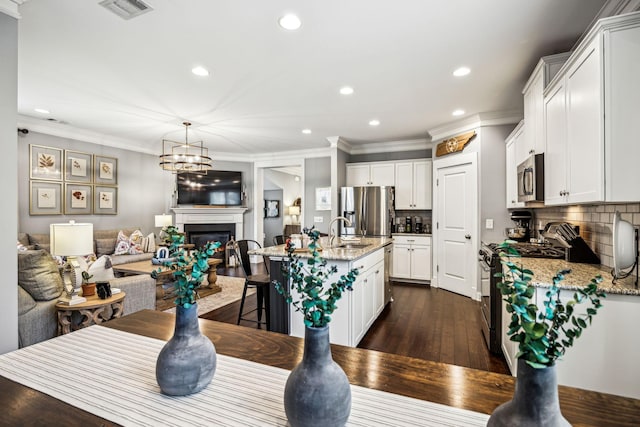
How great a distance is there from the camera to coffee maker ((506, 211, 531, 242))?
12.0ft

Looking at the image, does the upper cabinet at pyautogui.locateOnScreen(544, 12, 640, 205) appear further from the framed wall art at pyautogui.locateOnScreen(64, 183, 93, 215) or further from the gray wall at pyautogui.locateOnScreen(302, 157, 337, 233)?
the framed wall art at pyautogui.locateOnScreen(64, 183, 93, 215)

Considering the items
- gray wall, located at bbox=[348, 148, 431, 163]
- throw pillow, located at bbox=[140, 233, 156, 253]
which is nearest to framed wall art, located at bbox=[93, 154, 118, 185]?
throw pillow, located at bbox=[140, 233, 156, 253]

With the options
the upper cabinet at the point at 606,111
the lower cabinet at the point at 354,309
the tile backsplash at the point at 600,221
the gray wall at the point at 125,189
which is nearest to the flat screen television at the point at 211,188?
the gray wall at the point at 125,189

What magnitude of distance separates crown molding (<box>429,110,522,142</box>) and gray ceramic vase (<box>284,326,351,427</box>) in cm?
457

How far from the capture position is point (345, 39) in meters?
2.45

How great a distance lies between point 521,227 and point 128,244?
626 cm

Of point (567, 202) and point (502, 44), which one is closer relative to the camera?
point (567, 202)

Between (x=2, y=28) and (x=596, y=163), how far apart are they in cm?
345

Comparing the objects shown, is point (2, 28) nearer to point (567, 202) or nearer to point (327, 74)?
point (327, 74)

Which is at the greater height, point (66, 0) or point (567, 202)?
point (66, 0)

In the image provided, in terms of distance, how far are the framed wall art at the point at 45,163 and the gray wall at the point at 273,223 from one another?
221 inches

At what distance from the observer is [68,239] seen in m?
2.47

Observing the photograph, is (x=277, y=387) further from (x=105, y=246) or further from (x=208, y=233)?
(x=208, y=233)

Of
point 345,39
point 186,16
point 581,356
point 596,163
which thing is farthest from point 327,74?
point 581,356
